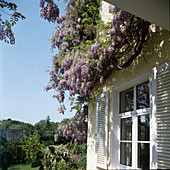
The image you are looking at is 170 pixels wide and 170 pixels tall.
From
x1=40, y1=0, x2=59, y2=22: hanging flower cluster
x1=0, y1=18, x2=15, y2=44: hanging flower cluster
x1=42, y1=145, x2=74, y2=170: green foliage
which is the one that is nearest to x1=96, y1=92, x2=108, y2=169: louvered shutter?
x1=42, y1=145, x2=74, y2=170: green foliage

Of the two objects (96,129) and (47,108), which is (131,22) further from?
(47,108)

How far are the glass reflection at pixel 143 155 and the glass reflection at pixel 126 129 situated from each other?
382 mm

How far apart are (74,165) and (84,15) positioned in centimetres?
383

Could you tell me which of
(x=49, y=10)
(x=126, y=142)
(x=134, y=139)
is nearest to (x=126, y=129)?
(x=126, y=142)

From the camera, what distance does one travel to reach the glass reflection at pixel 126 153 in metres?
3.94

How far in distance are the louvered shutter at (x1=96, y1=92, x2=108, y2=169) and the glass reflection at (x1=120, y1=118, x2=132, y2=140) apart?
14.4 inches

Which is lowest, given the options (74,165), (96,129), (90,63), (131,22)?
(74,165)

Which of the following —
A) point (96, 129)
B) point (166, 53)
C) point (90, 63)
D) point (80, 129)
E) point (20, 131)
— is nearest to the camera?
point (166, 53)

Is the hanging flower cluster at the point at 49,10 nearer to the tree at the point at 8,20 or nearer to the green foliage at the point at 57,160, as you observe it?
the tree at the point at 8,20

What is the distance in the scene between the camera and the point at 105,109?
4.80 meters

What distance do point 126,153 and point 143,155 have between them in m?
0.57

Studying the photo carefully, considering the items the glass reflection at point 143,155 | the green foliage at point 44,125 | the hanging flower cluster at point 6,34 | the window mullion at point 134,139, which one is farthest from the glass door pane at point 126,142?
the green foliage at point 44,125

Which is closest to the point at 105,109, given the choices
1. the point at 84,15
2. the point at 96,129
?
the point at 96,129

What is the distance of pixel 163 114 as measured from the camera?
9.60 feet
